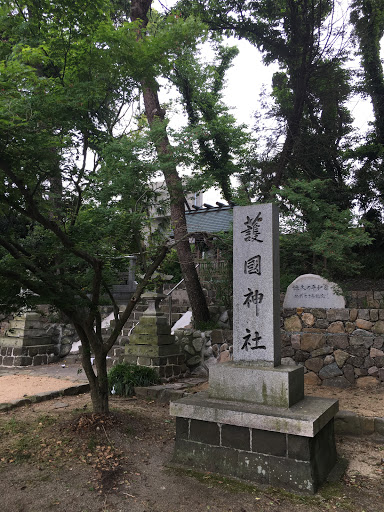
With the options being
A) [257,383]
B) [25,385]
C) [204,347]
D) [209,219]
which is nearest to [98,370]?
[257,383]

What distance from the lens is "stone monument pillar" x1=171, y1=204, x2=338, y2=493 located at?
3.54 m

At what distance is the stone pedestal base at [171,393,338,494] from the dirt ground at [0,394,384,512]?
0.46ft

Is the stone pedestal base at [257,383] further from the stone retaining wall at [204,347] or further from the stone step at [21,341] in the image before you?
the stone step at [21,341]

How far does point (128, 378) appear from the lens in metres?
7.35

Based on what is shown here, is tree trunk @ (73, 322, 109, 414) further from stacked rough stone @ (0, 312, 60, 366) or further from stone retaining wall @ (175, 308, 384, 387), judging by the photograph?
stacked rough stone @ (0, 312, 60, 366)

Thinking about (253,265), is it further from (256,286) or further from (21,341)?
(21,341)

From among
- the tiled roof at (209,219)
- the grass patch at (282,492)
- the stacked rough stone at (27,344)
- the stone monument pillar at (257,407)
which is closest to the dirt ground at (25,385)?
the stacked rough stone at (27,344)

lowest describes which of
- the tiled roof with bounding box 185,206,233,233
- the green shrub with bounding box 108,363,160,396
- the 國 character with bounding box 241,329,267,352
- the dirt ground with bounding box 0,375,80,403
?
Answer: the dirt ground with bounding box 0,375,80,403

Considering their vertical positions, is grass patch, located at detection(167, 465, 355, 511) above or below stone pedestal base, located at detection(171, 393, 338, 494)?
below

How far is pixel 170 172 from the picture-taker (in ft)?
26.0

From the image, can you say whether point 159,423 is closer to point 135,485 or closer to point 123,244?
point 135,485

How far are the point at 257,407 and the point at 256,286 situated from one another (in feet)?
4.16

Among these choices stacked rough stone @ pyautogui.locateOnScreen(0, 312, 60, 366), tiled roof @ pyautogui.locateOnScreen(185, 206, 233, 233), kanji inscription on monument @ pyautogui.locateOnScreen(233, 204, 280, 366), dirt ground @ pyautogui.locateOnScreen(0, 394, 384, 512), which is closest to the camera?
dirt ground @ pyautogui.locateOnScreen(0, 394, 384, 512)

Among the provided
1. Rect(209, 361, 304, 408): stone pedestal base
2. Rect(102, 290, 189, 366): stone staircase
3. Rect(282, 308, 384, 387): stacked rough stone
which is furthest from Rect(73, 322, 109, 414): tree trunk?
Rect(102, 290, 189, 366): stone staircase
